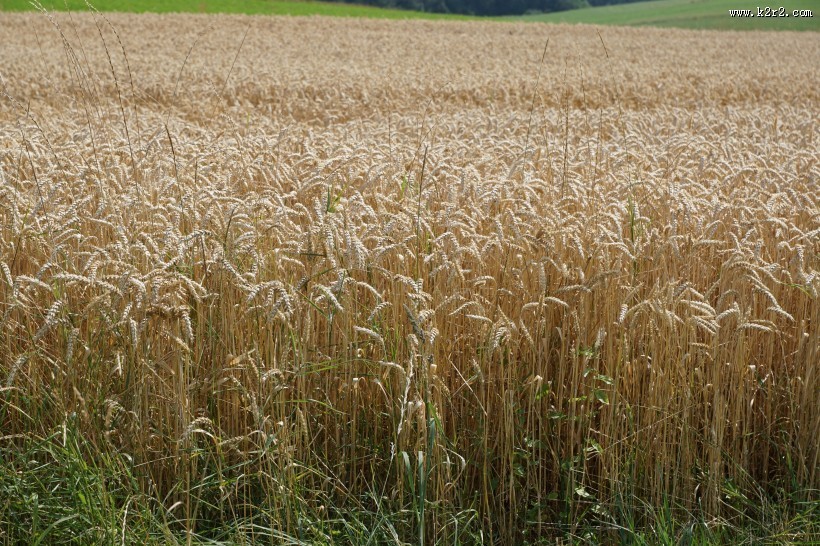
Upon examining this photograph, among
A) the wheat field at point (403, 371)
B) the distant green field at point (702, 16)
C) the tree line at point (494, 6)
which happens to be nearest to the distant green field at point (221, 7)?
the distant green field at point (702, 16)

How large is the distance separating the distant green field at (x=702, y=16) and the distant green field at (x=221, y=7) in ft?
47.6

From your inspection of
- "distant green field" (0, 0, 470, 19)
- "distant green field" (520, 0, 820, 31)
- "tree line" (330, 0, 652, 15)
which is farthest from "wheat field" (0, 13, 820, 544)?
"tree line" (330, 0, 652, 15)

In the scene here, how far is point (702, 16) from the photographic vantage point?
5675 cm

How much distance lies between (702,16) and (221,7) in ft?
108

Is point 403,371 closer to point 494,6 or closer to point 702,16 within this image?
point 702,16

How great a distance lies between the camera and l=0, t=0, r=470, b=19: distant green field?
3644cm

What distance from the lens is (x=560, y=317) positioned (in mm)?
3496

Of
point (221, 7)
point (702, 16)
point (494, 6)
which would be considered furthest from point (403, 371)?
point (494, 6)

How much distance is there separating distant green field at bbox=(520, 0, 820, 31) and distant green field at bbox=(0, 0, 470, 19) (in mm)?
14500

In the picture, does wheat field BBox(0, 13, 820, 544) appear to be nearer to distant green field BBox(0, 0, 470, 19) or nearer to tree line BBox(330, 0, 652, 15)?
distant green field BBox(0, 0, 470, 19)

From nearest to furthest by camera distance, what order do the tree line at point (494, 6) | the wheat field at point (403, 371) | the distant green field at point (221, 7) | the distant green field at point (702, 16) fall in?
the wheat field at point (403, 371) → the distant green field at point (221, 7) → the distant green field at point (702, 16) → the tree line at point (494, 6)

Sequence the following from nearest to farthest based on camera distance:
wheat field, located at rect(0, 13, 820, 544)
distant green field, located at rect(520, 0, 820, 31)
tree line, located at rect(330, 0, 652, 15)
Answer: wheat field, located at rect(0, 13, 820, 544)
distant green field, located at rect(520, 0, 820, 31)
tree line, located at rect(330, 0, 652, 15)

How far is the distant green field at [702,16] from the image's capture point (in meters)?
46.7

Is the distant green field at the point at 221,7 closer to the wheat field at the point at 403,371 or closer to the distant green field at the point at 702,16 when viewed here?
the distant green field at the point at 702,16
